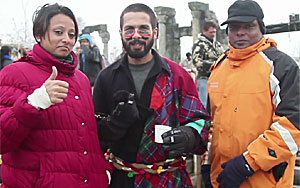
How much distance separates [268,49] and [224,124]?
615 millimetres

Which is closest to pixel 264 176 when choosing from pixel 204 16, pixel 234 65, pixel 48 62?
pixel 234 65

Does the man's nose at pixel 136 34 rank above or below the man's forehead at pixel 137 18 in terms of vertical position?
below

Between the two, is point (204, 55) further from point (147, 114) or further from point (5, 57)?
point (5, 57)

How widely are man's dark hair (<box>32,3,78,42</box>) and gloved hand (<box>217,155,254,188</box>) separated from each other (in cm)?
145

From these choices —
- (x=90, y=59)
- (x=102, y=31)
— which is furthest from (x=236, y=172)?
(x=102, y=31)

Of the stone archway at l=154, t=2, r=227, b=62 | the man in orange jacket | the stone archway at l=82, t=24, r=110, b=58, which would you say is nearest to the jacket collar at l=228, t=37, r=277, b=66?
the man in orange jacket

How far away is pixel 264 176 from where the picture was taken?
2.44 meters

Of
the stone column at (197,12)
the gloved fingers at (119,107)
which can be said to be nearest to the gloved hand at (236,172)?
the gloved fingers at (119,107)

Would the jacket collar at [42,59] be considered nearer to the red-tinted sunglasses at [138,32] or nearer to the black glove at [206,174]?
the red-tinted sunglasses at [138,32]

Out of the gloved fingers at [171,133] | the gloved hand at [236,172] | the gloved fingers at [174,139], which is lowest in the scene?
the gloved hand at [236,172]

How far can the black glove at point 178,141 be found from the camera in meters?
2.28

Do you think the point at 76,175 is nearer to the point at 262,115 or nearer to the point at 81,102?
the point at 81,102

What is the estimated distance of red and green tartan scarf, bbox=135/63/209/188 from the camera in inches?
96.8

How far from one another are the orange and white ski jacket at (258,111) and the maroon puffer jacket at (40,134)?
3.23 feet
